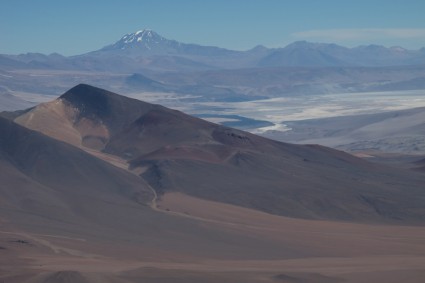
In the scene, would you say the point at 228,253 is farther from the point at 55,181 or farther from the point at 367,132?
the point at 367,132

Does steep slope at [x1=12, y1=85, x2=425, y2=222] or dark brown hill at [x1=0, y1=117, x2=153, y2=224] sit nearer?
dark brown hill at [x1=0, y1=117, x2=153, y2=224]

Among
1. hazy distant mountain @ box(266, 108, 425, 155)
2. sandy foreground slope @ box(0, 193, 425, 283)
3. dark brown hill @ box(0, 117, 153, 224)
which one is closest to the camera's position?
sandy foreground slope @ box(0, 193, 425, 283)

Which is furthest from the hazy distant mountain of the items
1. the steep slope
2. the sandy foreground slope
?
the sandy foreground slope

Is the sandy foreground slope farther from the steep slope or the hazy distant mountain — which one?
the hazy distant mountain

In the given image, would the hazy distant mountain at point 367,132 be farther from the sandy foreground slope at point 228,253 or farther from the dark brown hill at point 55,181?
the sandy foreground slope at point 228,253

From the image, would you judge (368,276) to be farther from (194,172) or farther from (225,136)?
(225,136)
